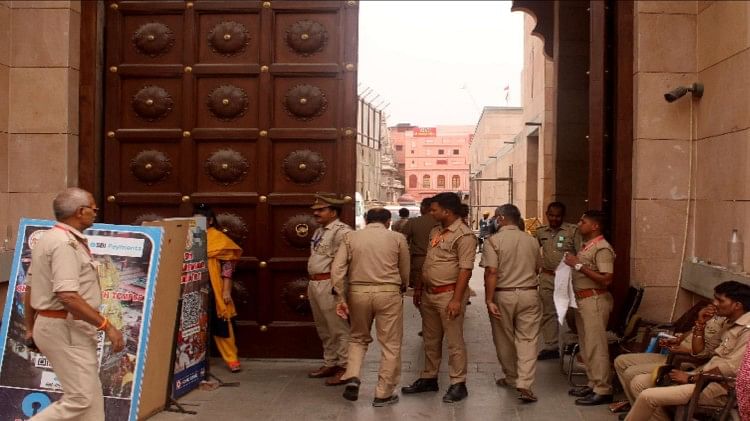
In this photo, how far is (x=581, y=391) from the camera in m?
6.70

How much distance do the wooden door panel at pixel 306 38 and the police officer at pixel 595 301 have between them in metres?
3.08

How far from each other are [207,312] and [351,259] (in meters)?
1.44

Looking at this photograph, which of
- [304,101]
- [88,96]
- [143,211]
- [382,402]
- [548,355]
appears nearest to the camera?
[382,402]

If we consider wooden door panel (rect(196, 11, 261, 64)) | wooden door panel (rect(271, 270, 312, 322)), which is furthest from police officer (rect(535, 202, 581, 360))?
wooden door panel (rect(196, 11, 261, 64))

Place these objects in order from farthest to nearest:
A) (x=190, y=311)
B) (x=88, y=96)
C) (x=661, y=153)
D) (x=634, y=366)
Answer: (x=88, y=96), (x=661, y=153), (x=190, y=311), (x=634, y=366)

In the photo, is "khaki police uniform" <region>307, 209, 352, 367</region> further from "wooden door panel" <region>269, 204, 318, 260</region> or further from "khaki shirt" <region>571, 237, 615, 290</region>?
"khaki shirt" <region>571, 237, 615, 290</region>

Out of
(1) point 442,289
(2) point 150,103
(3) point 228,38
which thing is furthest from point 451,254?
(2) point 150,103

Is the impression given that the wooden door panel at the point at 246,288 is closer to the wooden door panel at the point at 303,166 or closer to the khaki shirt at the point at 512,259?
the wooden door panel at the point at 303,166

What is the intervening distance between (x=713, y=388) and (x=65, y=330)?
396cm

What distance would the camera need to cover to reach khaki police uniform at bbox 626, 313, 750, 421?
4.70 metres

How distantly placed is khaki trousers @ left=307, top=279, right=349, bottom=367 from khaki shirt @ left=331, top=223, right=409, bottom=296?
0.59 meters

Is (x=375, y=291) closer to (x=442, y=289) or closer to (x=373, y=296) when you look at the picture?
(x=373, y=296)

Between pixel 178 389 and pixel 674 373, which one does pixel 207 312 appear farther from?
pixel 674 373

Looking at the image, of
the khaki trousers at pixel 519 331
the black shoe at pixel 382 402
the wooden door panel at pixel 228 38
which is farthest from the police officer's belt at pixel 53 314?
the wooden door panel at pixel 228 38
